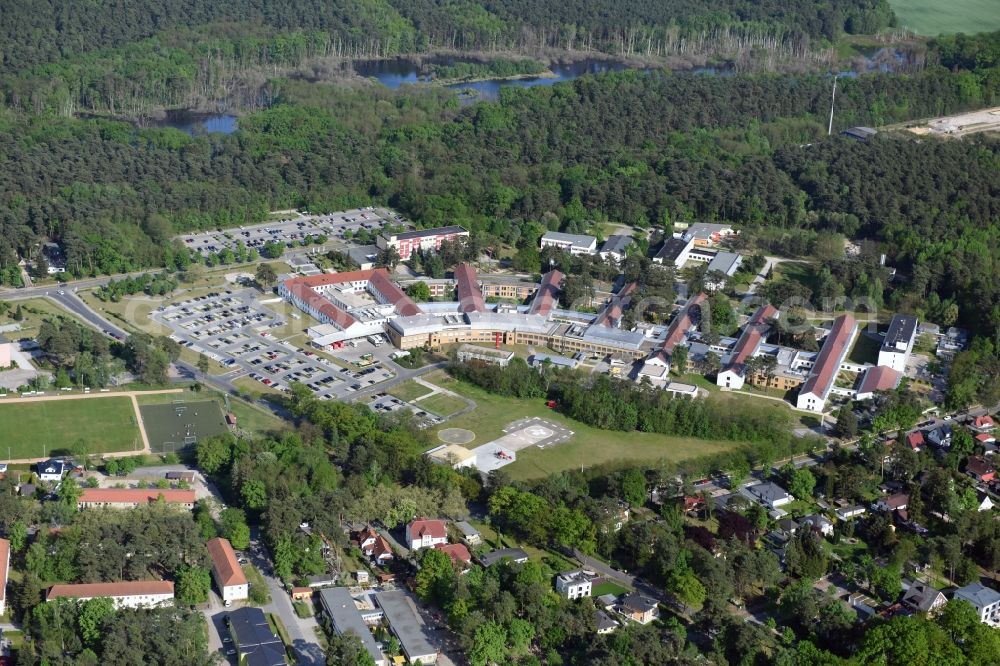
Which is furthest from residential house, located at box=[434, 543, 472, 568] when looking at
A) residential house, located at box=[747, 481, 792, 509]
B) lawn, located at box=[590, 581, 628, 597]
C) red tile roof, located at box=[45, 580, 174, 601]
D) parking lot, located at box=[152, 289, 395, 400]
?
parking lot, located at box=[152, 289, 395, 400]

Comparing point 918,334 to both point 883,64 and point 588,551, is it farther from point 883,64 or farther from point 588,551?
point 883,64

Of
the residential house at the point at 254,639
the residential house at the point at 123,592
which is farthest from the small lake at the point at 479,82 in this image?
the residential house at the point at 254,639

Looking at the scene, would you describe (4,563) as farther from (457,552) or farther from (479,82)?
(479,82)

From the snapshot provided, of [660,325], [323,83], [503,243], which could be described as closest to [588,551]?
[660,325]

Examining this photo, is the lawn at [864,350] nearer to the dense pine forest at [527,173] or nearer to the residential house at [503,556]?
the dense pine forest at [527,173]

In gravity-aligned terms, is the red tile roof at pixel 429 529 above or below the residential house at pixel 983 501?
Result: above

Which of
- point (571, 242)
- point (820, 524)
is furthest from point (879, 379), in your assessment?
point (571, 242)

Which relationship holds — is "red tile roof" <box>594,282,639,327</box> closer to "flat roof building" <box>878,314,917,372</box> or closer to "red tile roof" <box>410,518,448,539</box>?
"flat roof building" <box>878,314,917,372</box>
